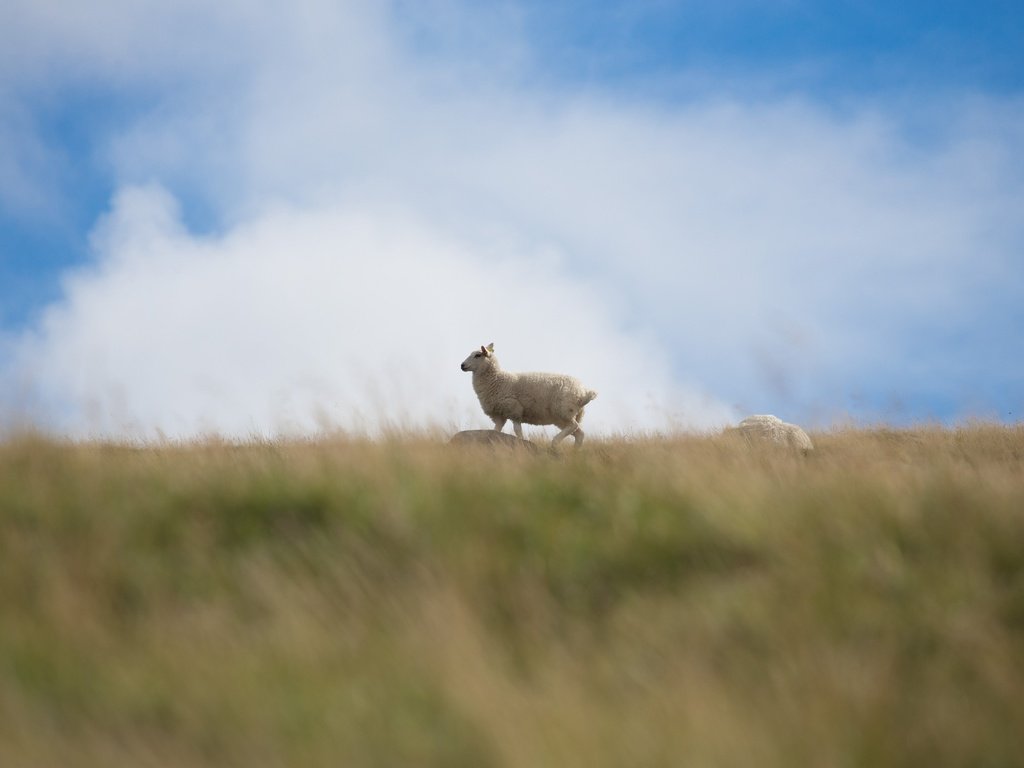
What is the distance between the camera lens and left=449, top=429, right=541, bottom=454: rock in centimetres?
1112

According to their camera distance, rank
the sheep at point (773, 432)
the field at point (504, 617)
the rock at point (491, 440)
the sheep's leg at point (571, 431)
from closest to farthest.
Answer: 1. the field at point (504, 617)
2. the rock at point (491, 440)
3. the sheep at point (773, 432)
4. the sheep's leg at point (571, 431)

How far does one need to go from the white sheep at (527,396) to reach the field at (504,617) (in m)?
7.38

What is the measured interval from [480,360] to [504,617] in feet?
33.2

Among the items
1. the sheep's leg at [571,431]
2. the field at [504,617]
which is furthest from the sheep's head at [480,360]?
the field at [504,617]

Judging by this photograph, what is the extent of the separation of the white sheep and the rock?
5.79 ft

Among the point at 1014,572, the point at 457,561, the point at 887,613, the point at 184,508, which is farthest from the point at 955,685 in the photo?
the point at 184,508

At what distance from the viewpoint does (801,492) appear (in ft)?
20.1

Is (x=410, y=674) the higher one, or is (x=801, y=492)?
(x=801, y=492)

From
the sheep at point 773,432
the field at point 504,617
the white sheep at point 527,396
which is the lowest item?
the field at point 504,617

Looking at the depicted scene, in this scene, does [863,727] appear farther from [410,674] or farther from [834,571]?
[410,674]

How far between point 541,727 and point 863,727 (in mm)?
1338

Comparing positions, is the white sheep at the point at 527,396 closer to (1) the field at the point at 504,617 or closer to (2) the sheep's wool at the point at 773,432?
(2) the sheep's wool at the point at 773,432

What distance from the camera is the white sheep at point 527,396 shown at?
556 inches

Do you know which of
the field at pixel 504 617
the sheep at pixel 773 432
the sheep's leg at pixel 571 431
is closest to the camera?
the field at pixel 504 617
